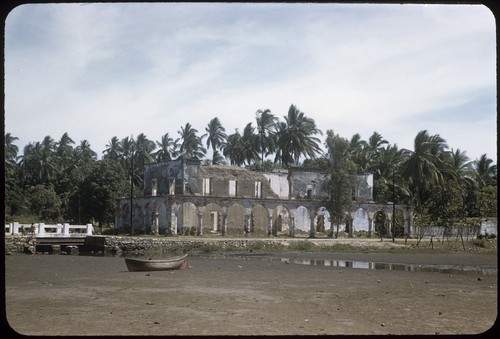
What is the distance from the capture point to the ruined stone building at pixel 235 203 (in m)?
46.9

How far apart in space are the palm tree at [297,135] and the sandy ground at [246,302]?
42741 millimetres

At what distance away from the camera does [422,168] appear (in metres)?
52.4

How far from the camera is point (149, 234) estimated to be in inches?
1820

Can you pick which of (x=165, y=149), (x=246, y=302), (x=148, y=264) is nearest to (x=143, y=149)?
(x=165, y=149)

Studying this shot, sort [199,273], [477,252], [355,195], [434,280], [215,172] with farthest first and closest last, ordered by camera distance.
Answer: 1. [355,195]
2. [215,172]
3. [477,252]
4. [199,273]
5. [434,280]

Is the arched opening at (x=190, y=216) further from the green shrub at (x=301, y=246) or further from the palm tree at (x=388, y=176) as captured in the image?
the palm tree at (x=388, y=176)

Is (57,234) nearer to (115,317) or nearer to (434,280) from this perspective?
(434,280)

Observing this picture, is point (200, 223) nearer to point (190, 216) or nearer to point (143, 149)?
point (190, 216)

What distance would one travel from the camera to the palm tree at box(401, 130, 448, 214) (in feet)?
172

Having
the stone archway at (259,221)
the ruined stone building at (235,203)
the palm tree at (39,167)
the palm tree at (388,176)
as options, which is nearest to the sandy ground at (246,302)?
the ruined stone building at (235,203)

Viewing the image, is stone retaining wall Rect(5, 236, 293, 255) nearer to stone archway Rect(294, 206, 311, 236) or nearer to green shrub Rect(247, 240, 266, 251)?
green shrub Rect(247, 240, 266, 251)

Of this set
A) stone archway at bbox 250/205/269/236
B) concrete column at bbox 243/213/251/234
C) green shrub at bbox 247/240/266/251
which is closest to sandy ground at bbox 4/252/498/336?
green shrub at bbox 247/240/266/251

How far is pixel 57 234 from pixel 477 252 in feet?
87.3

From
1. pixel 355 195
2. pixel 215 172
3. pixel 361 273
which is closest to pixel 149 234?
pixel 215 172
